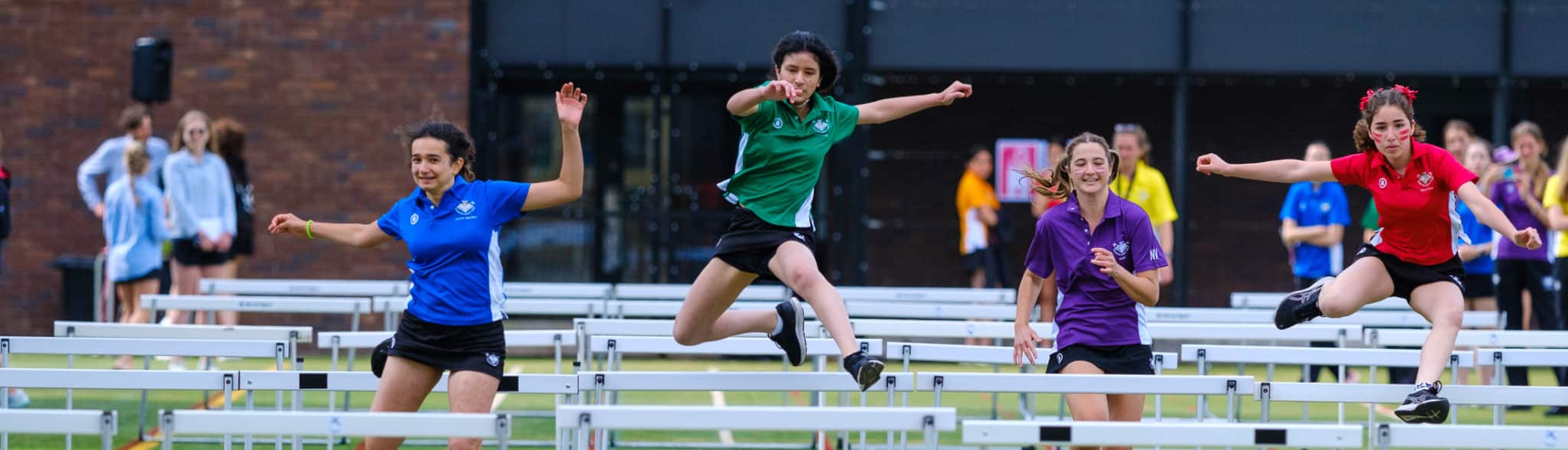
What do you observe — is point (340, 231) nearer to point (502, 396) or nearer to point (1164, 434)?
point (1164, 434)

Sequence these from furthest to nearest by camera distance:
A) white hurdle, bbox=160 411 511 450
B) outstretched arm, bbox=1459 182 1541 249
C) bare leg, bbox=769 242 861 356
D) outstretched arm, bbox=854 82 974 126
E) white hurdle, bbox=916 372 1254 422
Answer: outstretched arm, bbox=854 82 974 126, outstretched arm, bbox=1459 182 1541 249, bare leg, bbox=769 242 861 356, white hurdle, bbox=916 372 1254 422, white hurdle, bbox=160 411 511 450

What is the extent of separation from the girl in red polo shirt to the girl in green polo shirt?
147 cm

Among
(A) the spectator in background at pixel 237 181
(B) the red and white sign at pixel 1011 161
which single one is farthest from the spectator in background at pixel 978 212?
(A) the spectator in background at pixel 237 181

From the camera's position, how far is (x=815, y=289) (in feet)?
19.5

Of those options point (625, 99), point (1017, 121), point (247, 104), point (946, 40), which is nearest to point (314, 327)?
point (247, 104)

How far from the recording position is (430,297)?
222 inches

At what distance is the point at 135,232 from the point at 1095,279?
751 centimetres

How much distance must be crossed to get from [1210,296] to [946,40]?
4965mm

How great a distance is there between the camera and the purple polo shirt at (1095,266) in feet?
19.6

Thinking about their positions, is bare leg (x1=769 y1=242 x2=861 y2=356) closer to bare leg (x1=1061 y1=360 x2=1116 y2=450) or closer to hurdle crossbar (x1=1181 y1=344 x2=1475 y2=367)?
bare leg (x1=1061 y1=360 x2=1116 y2=450)

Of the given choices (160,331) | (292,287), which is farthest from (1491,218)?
(292,287)

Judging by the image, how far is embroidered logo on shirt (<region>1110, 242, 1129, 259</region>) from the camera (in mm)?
6031

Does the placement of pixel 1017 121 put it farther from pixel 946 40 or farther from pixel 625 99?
pixel 625 99

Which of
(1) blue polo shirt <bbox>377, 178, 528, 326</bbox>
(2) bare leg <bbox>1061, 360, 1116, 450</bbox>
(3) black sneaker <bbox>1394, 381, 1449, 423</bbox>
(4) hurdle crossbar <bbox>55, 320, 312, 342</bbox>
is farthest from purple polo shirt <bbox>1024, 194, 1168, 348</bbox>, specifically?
(4) hurdle crossbar <bbox>55, 320, 312, 342</bbox>
